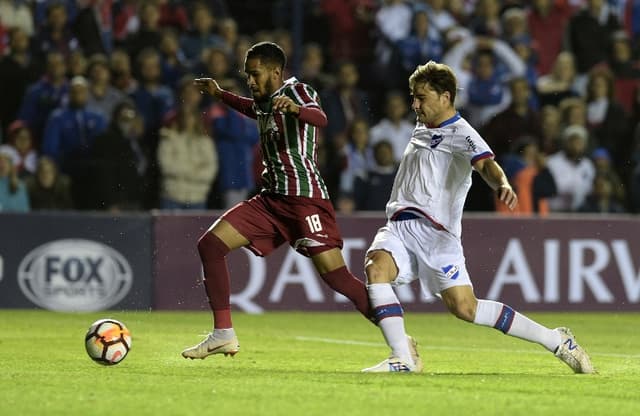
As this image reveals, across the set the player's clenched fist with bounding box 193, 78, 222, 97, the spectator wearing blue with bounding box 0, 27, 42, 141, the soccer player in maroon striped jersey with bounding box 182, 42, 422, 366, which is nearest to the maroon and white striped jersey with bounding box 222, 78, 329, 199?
the soccer player in maroon striped jersey with bounding box 182, 42, 422, 366

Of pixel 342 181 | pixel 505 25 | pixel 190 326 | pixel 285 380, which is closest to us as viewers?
pixel 285 380

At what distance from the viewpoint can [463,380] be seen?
27.6 feet

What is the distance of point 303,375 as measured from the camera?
863 centimetres

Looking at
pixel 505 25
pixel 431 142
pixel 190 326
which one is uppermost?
pixel 505 25

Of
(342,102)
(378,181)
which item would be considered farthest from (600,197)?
(342,102)

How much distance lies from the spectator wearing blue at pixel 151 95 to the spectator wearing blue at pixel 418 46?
3.10 m

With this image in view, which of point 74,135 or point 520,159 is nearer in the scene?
point 74,135

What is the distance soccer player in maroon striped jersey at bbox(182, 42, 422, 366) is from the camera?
9281 mm

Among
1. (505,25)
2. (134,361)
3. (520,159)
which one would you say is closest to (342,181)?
(520,159)

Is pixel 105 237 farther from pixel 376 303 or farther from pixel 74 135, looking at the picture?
pixel 376 303

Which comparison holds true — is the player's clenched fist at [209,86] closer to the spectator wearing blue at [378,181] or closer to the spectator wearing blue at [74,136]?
the spectator wearing blue at [74,136]

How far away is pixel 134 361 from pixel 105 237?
5591mm

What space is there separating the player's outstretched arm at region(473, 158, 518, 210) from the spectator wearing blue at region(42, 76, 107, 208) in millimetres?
7892

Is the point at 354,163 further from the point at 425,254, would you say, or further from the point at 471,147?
the point at 471,147
